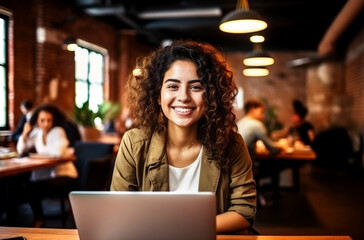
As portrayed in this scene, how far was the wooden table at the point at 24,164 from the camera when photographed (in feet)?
11.3

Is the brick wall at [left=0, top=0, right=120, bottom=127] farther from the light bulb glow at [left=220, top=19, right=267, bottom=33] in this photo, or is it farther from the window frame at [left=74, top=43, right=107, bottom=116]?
the light bulb glow at [left=220, top=19, right=267, bottom=33]

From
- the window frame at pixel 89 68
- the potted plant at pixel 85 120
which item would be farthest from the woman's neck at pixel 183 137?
the window frame at pixel 89 68

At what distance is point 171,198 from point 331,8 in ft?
26.8

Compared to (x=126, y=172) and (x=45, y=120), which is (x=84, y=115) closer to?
(x=45, y=120)

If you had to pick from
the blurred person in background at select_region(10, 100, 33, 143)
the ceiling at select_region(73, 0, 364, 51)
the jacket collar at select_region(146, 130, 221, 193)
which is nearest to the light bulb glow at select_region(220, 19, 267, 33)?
the jacket collar at select_region(146, 130, 221, 193)

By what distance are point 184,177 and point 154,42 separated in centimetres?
1029

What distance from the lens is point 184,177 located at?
1.67m

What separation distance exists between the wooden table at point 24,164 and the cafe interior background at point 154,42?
1.60m

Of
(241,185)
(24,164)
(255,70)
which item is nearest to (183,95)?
(241,185)

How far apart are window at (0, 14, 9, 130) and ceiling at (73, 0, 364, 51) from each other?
179 cm

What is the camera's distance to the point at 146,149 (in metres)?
1.69

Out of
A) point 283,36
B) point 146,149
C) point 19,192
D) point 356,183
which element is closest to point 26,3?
point 19,192

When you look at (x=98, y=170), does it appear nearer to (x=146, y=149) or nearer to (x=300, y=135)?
(x=146, y=149)

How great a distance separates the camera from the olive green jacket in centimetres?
161
